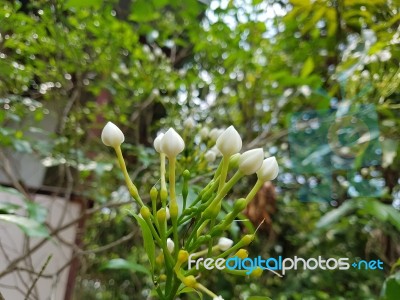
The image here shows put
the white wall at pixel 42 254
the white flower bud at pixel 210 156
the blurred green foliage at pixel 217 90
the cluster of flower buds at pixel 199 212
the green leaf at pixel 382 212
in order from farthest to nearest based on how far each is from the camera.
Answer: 1. the blurred green foliage at pixel 217 90
2. the white wall at pixel 42 254
3. the green leaf at pixel 382 212
4. the white flower bud at pixel 210 156
5. the cluster of flower buds at pixel 199 212

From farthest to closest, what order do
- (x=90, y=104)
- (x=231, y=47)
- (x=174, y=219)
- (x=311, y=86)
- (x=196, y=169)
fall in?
(x=90, y=104), (x=231, y=47), (x=311, y=86), (x=196, y=169), (x=174, y=219)

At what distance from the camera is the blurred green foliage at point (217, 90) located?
111 centimetres

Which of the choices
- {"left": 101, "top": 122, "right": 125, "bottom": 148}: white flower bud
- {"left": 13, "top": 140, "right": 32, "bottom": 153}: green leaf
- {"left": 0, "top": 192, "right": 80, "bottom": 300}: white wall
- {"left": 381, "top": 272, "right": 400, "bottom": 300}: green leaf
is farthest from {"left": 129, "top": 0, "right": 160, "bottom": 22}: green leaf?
{"left": 381, "top": 272, "right": 400, "bottom": 300}: green leaf

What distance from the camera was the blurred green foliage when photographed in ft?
3.65

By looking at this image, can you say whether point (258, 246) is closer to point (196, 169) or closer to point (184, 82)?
point (184, 82)

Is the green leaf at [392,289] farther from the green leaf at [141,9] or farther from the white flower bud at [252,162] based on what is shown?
the green leaf at [141,9]

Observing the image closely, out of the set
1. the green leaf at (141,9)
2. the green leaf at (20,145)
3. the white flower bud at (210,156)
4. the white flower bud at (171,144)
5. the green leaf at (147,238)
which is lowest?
the green leaf at (147,238)

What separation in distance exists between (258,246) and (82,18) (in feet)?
3.93

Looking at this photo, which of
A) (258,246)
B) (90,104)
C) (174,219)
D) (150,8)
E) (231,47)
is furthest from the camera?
(258,246)

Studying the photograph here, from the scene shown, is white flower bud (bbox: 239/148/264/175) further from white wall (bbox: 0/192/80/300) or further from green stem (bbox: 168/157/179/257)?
white wall (bbox: 0/192/80/300)

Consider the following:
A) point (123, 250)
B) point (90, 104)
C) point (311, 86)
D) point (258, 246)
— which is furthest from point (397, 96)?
point (123, 250)

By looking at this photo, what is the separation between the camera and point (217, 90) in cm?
169

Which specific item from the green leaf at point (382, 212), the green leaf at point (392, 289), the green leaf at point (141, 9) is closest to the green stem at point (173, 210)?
the green leaf at point (392, 289)

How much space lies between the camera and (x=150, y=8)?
3.85 ft
